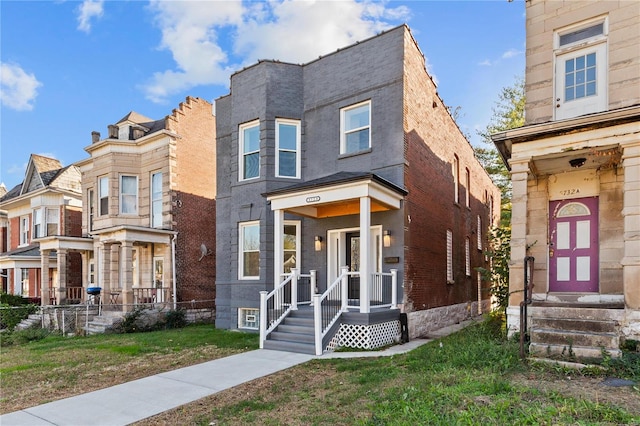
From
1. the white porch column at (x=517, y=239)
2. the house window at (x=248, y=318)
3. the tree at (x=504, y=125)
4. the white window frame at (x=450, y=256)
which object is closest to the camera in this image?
the white porch column at (x=517, y=239)

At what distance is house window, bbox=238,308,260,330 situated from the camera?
13094mm

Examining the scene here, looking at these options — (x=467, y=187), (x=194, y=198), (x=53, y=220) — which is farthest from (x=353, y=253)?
(x=53, y=220)

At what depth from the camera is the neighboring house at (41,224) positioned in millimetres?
21656

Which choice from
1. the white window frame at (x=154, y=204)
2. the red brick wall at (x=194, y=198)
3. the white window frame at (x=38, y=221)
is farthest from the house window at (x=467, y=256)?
the white window frame at (x=38, y=221)

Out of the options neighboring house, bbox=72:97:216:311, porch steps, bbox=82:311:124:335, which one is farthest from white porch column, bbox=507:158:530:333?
porch steps, bbox=82:311:124:335

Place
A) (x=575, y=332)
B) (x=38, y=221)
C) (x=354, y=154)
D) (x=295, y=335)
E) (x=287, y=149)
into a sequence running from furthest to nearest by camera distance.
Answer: (x=38, y=221) → (x=287, y=149) → (x=354, y=154) → (x=295, y=335) → (x=575, y=332)

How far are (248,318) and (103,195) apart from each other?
9991 millimetres

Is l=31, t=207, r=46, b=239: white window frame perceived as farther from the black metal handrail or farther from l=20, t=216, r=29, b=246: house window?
the black metal handrail

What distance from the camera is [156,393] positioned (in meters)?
6.37

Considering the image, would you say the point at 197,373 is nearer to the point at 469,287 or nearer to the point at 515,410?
the point at 515,410

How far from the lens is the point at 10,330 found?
56.1ft

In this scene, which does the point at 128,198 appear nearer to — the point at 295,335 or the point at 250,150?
the point at 250,150

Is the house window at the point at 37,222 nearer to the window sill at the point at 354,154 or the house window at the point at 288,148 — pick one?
the house window at the point at 288,148

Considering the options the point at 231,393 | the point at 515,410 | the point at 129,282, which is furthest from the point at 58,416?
the point at 129,282
